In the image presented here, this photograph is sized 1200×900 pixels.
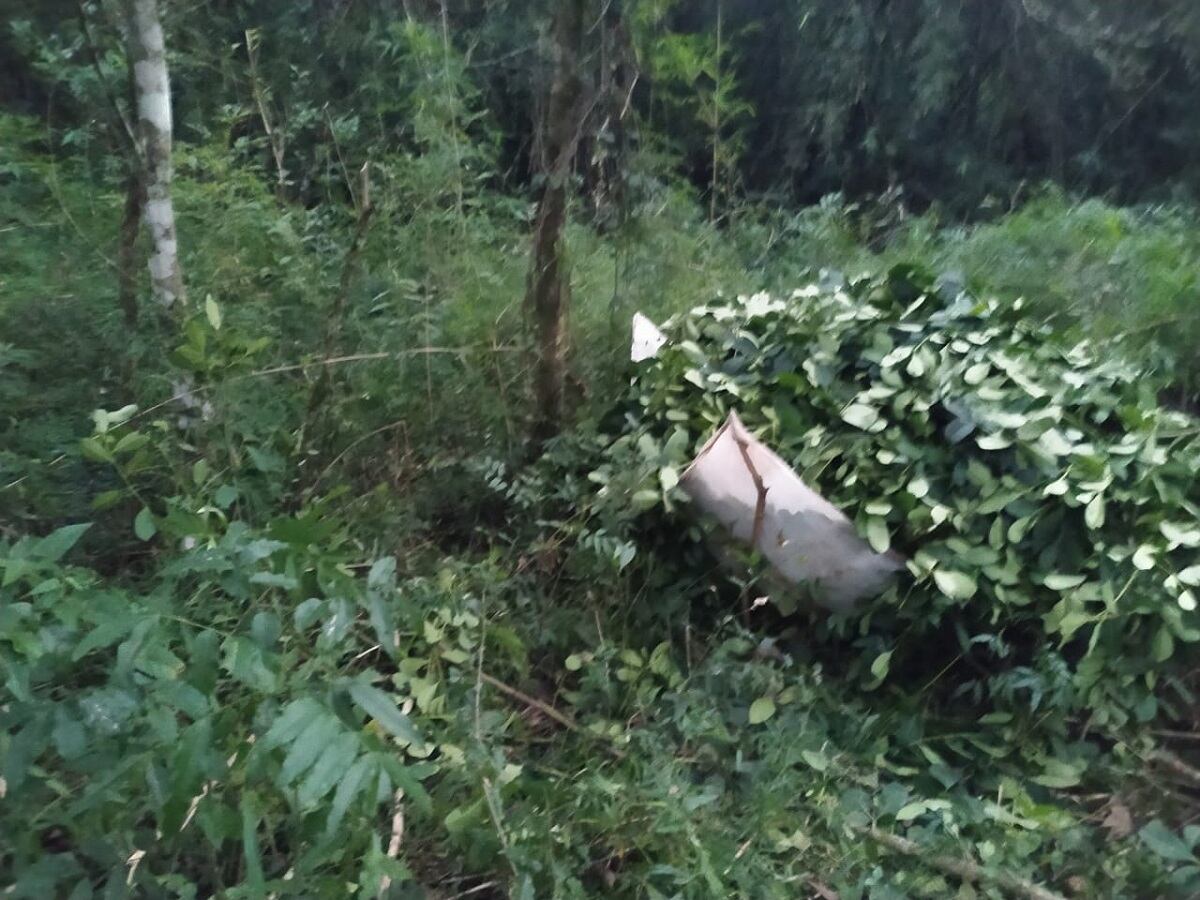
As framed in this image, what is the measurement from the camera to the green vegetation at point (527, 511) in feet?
4.52

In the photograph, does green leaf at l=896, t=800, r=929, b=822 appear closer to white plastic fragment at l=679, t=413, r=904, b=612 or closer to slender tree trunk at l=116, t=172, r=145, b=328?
white plastic fragment at l=679, t=413, r=904, b=612

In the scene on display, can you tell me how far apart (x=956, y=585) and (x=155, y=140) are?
205 cm

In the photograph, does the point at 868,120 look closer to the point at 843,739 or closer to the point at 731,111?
the point at 731,111

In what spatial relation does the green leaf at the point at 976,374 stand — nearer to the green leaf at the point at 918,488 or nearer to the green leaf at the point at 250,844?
the green leaf at the point at 918,488

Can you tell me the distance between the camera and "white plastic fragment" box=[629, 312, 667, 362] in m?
2.59

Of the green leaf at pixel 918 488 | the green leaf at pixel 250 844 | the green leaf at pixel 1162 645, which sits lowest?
the green leaf at pixel 1162 645

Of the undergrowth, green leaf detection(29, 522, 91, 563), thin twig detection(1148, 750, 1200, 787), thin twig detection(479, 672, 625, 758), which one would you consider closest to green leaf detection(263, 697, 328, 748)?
the undergrowth

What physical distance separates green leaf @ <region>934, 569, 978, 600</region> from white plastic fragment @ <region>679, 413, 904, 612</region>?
112 mm

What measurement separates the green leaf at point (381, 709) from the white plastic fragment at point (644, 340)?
1.46 meters

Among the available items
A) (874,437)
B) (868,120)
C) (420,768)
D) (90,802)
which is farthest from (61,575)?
(868,120)

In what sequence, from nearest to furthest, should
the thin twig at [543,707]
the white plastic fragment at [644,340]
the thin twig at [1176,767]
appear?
1. the thin twig at [543,707]
2. the thin twig at [1176,767]
3. the white plastic fragment at [644,340]

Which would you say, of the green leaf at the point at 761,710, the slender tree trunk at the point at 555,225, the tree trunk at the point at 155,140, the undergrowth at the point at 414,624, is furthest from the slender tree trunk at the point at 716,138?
the green leaf at the point at 761,710

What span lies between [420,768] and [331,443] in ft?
Answer: 3.62

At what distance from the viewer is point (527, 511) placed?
2.35m
